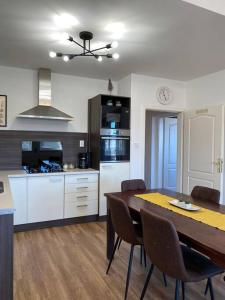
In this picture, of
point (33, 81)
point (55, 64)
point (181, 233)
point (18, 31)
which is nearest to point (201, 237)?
point (181, 233)

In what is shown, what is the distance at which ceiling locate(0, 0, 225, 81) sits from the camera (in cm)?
212

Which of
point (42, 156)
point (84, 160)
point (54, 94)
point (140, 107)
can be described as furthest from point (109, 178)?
point (54, 94)

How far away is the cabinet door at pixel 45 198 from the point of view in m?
3.54

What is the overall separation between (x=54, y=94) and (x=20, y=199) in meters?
1.83

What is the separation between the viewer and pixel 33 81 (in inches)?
159

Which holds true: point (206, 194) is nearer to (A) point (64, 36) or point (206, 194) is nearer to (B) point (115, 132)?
(B) point (115, 132)

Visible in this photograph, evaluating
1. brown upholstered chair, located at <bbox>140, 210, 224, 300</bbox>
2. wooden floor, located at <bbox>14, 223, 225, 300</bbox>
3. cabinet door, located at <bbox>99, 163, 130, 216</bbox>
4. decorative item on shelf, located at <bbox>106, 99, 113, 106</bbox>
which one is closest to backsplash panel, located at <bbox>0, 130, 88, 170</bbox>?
cabinet door, located at <bbox>99, 163, 130, 216</bbox>

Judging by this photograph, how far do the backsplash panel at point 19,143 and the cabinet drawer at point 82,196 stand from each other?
70 cm

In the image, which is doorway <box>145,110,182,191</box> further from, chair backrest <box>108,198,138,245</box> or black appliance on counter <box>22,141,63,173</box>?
chair backrest <box>108,198,138,245</box>

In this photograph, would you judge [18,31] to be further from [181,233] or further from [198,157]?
[198,157]

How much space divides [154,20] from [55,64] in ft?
6.15

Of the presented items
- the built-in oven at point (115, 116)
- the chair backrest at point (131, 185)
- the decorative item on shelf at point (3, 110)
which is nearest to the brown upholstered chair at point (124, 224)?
the chair backrest at point (131, 185)

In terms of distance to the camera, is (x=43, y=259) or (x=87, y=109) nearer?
(x=43, y=259)

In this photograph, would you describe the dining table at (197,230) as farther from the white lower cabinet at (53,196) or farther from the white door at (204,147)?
the white door at (204,147)
